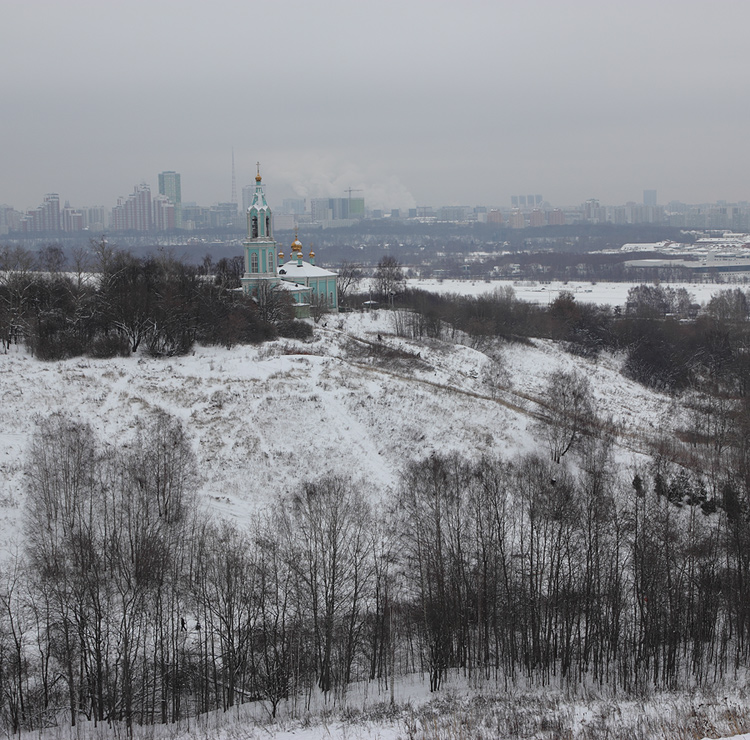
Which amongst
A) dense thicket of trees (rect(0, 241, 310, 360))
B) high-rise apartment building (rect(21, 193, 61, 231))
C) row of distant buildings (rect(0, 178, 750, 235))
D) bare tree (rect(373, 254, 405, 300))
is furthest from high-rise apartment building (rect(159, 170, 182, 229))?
dense thicket of trees (rect(0, 241, 310, 360))

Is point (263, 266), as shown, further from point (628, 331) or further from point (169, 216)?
point (169, 216)

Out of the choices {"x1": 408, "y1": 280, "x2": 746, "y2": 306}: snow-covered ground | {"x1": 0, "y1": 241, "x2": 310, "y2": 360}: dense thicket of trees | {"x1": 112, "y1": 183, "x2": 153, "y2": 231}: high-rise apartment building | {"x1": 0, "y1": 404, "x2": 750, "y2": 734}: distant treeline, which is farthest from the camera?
{"x1": 112, "y1": 183, "x2": 153, "y2": 231}: high-rise apartment building

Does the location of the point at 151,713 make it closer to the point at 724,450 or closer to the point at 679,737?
the point at 679,737

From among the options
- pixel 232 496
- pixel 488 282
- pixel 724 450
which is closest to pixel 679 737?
pixel 232 496

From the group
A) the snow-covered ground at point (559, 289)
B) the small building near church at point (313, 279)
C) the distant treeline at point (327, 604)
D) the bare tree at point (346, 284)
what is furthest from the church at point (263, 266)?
the snow-covered ground at point (559, 289)

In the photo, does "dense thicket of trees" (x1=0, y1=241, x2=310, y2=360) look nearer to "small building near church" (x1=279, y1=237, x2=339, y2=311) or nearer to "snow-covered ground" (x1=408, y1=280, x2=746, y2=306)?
"small building near church" (x1=279, y1=237, x2=339, y2=311)

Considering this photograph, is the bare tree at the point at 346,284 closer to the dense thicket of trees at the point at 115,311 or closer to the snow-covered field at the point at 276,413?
the dense thicket of trees at the point at 115,311
